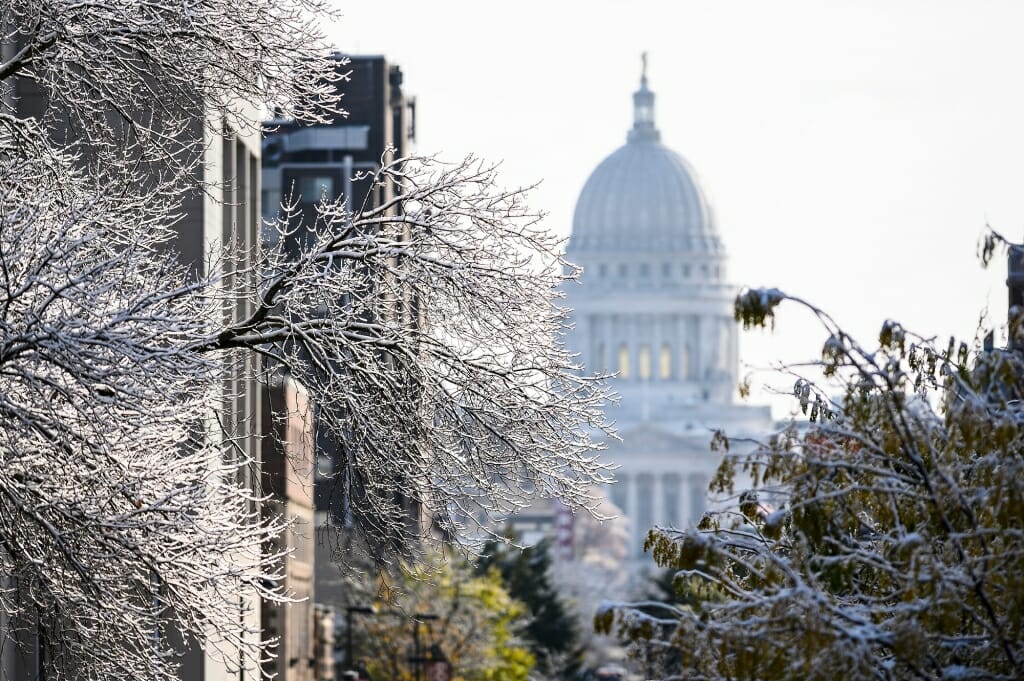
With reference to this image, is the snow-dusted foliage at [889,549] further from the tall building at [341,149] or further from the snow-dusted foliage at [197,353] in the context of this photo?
the tall building at [341,149]

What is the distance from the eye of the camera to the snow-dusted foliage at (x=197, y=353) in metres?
18.6

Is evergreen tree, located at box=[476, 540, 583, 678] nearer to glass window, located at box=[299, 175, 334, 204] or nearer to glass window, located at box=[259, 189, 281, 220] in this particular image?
glass window, located at box=[299, 175, 334, 204]

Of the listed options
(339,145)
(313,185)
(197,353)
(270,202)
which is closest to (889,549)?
(197,353)

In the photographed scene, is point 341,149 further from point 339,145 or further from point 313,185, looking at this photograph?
point 313,185

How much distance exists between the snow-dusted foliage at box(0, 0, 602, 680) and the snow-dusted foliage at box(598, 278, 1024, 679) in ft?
15.0

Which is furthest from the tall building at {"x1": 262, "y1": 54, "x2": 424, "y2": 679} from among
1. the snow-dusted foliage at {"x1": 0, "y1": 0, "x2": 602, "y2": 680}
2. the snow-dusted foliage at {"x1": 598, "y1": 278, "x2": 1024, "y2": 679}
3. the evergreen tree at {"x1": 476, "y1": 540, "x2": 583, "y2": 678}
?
the snow-dusted foliage at {"x1": 598, "y1": 278, "x2": 1024, "y2": 679}

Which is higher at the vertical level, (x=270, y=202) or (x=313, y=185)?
(x=313, y=185)

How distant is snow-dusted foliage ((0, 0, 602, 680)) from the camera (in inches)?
732

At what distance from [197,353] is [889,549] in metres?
6.19

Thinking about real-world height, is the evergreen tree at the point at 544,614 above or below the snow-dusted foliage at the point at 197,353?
below

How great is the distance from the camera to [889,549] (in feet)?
51.3

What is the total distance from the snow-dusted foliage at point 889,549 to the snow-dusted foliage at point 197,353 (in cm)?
458

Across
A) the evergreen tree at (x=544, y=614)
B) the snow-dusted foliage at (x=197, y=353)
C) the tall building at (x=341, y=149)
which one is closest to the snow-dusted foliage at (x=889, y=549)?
the snow-dusted foliage at (x=197, y=353)

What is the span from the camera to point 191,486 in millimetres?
19828
